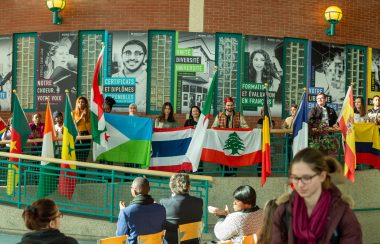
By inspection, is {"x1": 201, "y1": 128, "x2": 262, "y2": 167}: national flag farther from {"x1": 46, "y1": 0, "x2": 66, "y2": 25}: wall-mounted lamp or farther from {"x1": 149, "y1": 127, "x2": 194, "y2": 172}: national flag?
{"x1": 46, "y1": 0, "x2": 66, "y2": 25}: wall-mounted lamp

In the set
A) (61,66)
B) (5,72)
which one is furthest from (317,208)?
(5,72)

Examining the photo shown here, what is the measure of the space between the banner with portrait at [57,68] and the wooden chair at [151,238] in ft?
33.0

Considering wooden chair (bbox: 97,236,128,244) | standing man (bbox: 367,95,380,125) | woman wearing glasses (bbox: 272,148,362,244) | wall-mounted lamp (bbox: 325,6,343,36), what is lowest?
wooden chair (bbox: 97,236,128,244)

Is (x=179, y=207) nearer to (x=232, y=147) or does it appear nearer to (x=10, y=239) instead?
(x=10, y=239)

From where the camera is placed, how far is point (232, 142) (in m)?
13.7

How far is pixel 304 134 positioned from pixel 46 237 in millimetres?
9025

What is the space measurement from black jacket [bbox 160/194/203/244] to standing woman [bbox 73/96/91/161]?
5.87 metres

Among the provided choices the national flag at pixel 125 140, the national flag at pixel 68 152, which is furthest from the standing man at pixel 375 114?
the national flag at pixel 68 152

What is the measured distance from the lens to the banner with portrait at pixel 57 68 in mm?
17438

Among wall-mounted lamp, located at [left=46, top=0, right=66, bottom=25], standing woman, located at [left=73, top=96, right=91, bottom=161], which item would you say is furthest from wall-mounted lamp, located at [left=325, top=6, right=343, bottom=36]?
standing woman, located at [left=73, top=96, right=91, bottom=161]

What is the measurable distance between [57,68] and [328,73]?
6.55 m

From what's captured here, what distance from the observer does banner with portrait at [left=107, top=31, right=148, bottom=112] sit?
17.2 metres

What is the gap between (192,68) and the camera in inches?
675

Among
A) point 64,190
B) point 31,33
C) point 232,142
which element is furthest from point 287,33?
point 64,190
